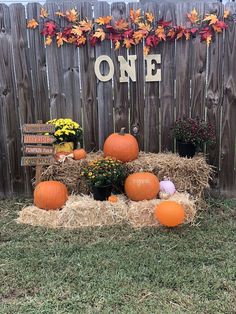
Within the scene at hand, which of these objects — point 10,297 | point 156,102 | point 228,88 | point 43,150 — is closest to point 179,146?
point 156,102

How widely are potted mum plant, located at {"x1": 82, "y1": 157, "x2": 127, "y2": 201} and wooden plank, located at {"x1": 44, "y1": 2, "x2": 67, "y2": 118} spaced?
90cm

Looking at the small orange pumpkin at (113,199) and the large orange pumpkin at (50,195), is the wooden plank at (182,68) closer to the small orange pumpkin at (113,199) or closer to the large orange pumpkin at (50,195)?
the small orange pumpkin at (113,199)

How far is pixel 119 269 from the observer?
3115 millimetres

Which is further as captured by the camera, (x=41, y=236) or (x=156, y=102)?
(x=156, y=102)

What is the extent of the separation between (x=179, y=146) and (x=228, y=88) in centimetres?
94

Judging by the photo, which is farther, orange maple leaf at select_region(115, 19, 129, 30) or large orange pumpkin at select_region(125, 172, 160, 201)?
orange maple leaf at select_region(115, 19, 129, 30)

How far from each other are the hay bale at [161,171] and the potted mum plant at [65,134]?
226mm

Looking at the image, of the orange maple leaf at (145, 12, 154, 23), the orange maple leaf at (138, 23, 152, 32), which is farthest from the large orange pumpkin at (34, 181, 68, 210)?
the orange maple leaf at (145, 12, 154, 23)

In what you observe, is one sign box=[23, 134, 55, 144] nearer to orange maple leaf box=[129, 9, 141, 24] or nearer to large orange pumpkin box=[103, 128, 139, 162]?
large orange pumpkin box=[103, 128, 139, 162]

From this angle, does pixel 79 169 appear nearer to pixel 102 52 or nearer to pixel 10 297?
pixel 102 52

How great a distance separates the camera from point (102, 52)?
14.7 feet

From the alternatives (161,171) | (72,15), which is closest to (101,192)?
(161,171)

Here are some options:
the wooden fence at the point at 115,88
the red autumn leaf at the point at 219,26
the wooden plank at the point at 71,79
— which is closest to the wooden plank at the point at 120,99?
the wooden fence at the point at 115,88

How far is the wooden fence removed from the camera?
439cm
